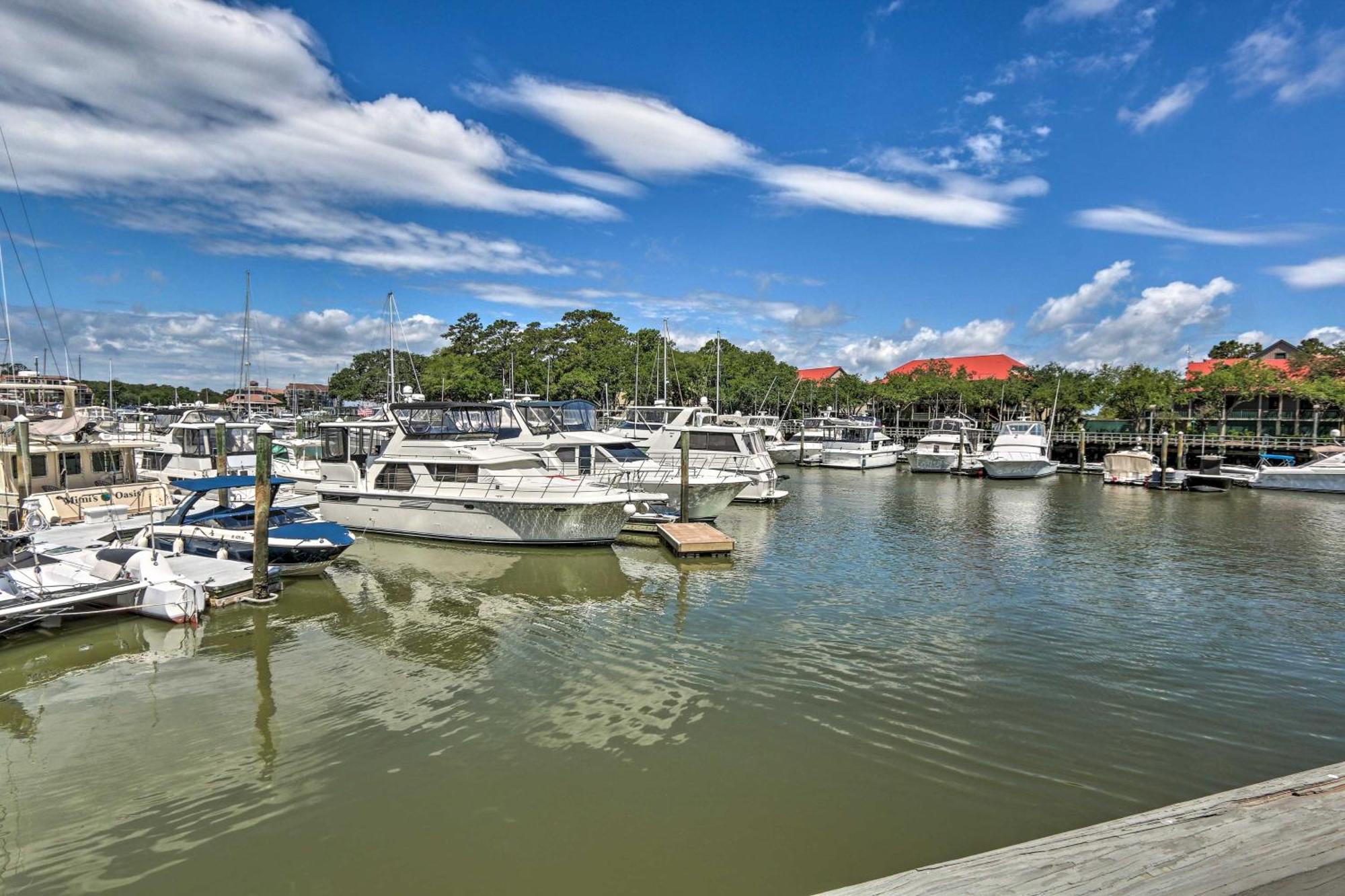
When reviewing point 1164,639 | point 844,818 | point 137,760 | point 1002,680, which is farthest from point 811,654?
point 137,760

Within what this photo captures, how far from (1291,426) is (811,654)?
64074mm

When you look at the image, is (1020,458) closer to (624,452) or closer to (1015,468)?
(1015,468)

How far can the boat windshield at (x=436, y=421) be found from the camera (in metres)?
Result: 20.2

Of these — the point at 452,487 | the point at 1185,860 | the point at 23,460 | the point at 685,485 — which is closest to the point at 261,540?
the point at 452,487

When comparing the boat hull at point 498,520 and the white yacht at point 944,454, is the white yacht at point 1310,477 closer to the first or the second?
the white yacht at point 944,454

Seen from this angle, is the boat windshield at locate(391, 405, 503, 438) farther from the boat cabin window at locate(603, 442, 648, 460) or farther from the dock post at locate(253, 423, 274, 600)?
the dock post at locate(253, 423, 274, 600)

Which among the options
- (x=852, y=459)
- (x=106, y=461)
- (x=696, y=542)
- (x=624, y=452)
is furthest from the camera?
(x=852, y=459)

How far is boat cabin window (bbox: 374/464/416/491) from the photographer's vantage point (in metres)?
19.8

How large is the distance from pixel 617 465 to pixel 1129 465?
118 ft

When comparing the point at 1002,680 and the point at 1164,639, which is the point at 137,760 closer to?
the point at 1002,680

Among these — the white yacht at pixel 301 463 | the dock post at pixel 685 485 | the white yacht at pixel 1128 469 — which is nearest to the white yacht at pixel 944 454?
the white yacht at pixel 1128 469

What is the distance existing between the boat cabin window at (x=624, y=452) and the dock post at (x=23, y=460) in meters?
16.0

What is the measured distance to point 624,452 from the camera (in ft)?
84.8

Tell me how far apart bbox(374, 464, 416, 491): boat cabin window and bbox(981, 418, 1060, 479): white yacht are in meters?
37.2
